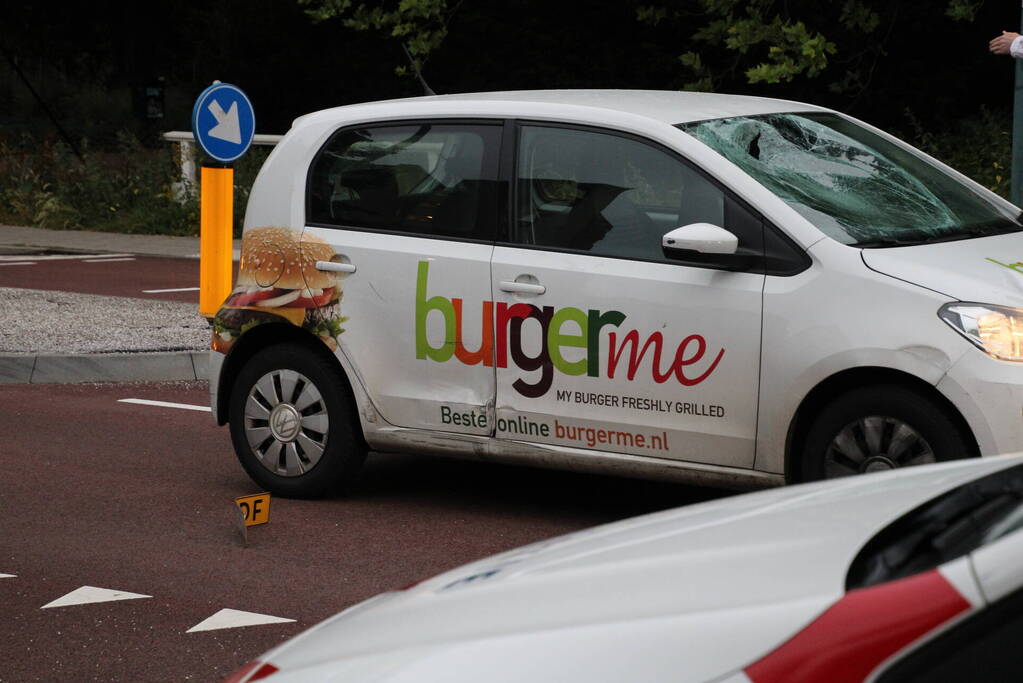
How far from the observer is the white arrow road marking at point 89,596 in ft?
17.0

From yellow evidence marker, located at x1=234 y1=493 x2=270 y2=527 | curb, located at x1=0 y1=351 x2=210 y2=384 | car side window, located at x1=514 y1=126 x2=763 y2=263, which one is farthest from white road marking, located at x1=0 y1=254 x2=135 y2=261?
car side window, located at x1=514 y1=126 x2=763 y2=263

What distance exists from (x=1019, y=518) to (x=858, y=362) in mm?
3267

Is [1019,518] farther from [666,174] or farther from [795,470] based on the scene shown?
[666,174]

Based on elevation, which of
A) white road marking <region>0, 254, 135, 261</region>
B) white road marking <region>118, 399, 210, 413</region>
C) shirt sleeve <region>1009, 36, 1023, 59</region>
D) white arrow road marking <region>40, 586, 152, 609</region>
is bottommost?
white road marking <region>0, 254, 135, 261</region>

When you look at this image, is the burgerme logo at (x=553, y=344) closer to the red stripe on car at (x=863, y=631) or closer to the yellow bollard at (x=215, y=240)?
the red stripe on car at (x=863, y=631)

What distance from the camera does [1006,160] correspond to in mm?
18500

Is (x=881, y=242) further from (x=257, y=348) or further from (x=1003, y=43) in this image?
(x=1003, y=43)

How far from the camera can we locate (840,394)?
213 inches

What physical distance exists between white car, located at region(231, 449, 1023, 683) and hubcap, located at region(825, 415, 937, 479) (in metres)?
2.44

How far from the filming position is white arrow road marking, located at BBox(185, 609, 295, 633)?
16.1 ft

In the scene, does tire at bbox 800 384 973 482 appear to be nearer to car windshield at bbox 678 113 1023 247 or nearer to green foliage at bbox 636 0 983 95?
car windshield at bbox 678 113 1023 247

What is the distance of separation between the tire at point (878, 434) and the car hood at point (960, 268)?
372 millimetres

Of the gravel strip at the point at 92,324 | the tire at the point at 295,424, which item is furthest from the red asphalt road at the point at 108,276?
the tire at the point at 295,424

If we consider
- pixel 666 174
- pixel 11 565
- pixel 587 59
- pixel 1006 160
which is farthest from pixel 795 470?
pixel 587 59
